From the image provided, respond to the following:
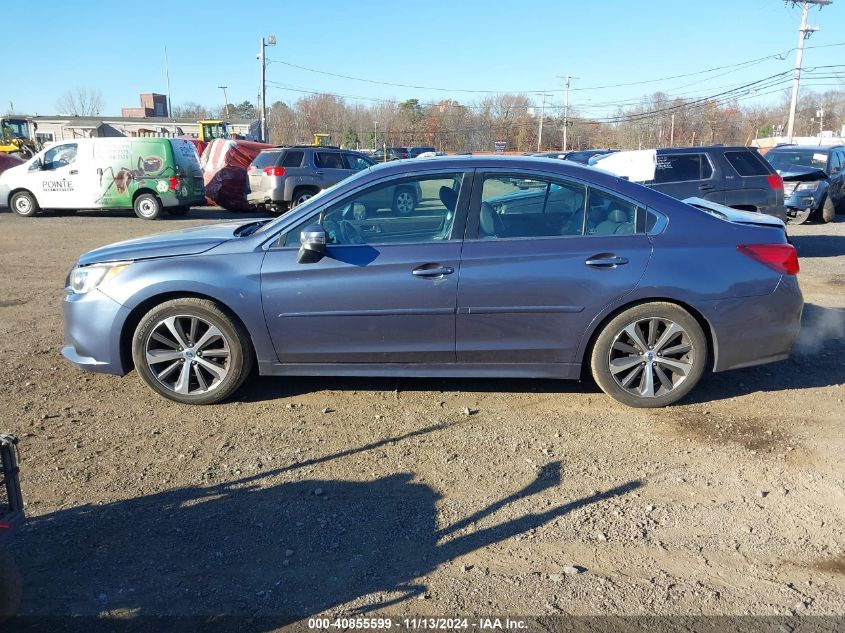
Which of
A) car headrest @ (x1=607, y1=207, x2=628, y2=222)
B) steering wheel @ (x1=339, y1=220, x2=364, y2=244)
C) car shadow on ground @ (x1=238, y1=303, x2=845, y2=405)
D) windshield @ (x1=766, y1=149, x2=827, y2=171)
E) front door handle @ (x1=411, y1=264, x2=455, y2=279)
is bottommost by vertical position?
car shadow on ground @ (x1=238, y1=303, x2=845, y2=405)

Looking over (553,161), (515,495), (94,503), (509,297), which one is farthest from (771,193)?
(94,503)

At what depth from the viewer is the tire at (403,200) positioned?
482cm

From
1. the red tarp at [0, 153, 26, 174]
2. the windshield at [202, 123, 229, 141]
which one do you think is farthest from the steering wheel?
the windshield at [202, 123, 229, 141]

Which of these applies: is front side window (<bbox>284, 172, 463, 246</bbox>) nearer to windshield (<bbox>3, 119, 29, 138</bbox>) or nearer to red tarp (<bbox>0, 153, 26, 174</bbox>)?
red tarp (<bbox>0, 153, 26, 174</bbox>)

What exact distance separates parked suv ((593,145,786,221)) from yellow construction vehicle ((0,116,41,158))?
40523 millimetres

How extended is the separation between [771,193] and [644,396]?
766cm

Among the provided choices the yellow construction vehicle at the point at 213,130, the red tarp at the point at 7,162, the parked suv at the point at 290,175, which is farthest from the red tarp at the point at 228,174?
the yellow construction vehicle at the point at 213,130

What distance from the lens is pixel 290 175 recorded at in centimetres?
1752

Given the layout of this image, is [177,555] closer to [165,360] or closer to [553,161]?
[165,360]

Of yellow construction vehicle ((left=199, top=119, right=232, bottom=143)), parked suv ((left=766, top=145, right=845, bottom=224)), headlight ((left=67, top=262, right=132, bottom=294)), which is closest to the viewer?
headlight ((left=67, top=262, right=132, bottom=294))

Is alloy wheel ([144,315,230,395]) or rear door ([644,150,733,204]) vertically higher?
rear door ([644,150,733,204])

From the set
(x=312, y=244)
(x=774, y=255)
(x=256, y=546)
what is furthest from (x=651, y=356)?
(x=256, y=546)

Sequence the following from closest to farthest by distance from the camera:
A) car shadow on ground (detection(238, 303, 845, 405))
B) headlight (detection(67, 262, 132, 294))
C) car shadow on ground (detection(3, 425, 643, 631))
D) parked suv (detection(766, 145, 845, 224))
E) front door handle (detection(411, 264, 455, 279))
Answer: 1. car shadow on ground (detection(3, 425, 643, 631))
2. front door handle (detection(411, 264, 455, 279))
3. headlight (detection(67, 262, 132, 294))
4. car shadow on ground (detection(238, 303, 845, 405))
5. parked suv (detection(766, 145, 845, 224))

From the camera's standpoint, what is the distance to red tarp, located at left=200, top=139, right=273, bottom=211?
2005 centimetres
